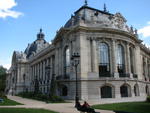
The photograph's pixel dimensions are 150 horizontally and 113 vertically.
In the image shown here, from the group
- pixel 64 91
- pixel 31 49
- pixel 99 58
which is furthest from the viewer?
pixel 31 49

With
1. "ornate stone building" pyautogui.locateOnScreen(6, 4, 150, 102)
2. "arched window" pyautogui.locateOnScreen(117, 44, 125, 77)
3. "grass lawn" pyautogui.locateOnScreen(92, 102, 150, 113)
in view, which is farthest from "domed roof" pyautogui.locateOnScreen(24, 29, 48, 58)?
"grass lawn" pyautogui.locateOnScreen(92, 102, 150, 113)

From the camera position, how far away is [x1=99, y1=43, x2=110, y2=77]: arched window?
133 ft

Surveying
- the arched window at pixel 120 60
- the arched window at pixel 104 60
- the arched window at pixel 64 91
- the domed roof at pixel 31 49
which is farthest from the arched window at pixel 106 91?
the domed roof at pixel 31 49

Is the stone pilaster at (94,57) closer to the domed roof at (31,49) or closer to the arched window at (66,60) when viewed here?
the arched window at (66,60)

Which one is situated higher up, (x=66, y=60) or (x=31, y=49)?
(x=31, y=49)

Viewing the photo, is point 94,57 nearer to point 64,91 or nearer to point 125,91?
point 125,91

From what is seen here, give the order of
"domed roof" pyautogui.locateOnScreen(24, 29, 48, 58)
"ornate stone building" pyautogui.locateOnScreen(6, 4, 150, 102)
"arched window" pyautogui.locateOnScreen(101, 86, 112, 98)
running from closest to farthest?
"ornate stone building" pyautogui.locateOnScreen(6, 4, 150, 102), "arched window" pyautogui.locateOnScreen(101, 86, 112, 98), "domed roof" pyautogui.locateOnScreen(24, 29, 48, 58)

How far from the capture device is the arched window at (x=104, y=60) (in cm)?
4050

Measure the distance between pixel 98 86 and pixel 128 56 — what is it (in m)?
9.96

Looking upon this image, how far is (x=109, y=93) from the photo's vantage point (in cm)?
3969

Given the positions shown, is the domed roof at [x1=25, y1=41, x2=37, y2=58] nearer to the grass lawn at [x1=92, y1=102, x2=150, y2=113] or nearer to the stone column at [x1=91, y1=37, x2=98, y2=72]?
the stone column at [x1=91, y1=37, x2=98, y2=72]

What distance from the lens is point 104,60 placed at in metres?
41.4

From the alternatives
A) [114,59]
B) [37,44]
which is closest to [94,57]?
[114,59]

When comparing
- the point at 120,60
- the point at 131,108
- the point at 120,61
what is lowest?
the point at 131,108
